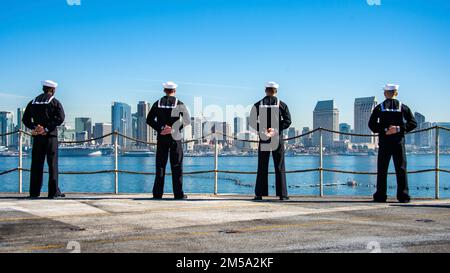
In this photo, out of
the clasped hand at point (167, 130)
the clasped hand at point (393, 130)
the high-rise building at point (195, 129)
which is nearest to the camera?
the clasped hand at point (393, 130)

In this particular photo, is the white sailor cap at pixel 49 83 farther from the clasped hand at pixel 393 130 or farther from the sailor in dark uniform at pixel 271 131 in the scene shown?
the clasped hand at pixel 393 130

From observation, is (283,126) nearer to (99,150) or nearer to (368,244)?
(368,244)

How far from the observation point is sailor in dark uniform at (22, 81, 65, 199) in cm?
1031

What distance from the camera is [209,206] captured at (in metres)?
8.97

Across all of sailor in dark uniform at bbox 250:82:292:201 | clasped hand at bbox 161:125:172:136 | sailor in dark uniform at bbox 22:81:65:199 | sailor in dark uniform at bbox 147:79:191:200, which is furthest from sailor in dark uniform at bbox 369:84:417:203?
sailor in dark uniform at bbox 22:81:65:199

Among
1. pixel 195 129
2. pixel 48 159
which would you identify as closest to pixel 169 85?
pixel 48 159

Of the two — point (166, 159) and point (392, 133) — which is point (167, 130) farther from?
point (392, 133)

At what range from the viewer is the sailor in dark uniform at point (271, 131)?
10336 millimetres

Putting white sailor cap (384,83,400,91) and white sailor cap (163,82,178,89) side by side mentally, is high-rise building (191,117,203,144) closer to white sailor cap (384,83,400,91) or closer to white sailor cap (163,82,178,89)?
white sailor cap (163,82,178,89)

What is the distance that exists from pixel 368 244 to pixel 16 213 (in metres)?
5.04

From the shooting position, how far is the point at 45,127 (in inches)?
407

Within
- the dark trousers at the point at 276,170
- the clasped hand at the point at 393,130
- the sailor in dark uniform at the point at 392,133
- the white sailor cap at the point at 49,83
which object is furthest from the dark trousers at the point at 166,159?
the clasped hand at the point at 393,130

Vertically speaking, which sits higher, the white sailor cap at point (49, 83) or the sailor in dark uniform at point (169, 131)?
the white sailor cap at point (49, 83)

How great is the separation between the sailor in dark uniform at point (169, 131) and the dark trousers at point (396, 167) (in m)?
3.69
